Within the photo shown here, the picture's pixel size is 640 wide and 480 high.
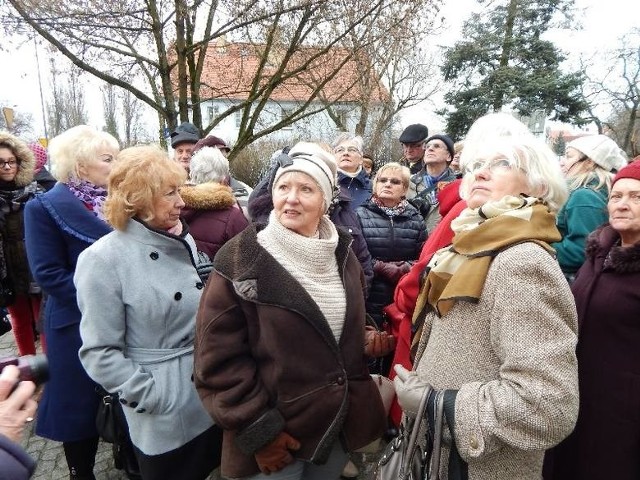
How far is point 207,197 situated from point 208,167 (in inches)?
21.6

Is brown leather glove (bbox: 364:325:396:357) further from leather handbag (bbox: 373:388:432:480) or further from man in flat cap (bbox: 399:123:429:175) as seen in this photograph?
man in flat cap (bbox: 399:123:429:175)

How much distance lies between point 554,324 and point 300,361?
3.10ft

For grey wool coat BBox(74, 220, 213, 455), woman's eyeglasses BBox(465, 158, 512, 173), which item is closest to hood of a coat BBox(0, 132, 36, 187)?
grey wool coat BBox(74, 220, 213, 455)

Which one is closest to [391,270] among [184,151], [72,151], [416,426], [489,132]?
[489,132]

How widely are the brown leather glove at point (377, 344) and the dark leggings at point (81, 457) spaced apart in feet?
5.84

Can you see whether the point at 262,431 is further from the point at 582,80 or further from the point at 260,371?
the point at 582,80

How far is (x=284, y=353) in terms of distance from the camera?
5.63 ft

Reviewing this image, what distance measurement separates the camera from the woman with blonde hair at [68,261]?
92.2 inches

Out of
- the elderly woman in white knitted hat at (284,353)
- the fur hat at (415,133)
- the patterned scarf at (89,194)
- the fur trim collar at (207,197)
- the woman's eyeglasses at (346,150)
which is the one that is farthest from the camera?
the fur hat at (415,133)

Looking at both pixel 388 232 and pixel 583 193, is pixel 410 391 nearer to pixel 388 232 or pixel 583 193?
pixel 388 232

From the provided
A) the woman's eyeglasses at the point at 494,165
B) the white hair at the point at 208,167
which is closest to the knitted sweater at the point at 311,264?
the woman's eyeglasses at the point at 494,165

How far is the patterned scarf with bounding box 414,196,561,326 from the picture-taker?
139 centimetres

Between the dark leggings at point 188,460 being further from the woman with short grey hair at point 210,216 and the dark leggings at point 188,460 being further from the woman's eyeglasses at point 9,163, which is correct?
the woman's eyeglasses at point 9,163

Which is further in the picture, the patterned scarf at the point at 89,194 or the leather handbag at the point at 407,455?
the patterned scarf at the point at 89,194
